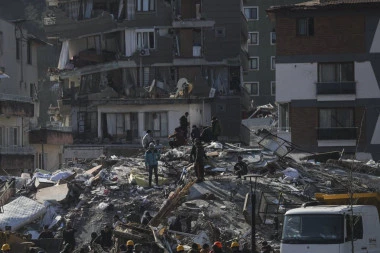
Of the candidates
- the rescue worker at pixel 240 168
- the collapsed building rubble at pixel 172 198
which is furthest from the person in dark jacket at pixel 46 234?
the rescue worker at pixel 240 168

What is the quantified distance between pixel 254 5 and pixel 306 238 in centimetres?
7615

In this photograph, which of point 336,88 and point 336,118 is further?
point 336,118

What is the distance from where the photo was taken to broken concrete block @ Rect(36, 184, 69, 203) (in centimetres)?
4136

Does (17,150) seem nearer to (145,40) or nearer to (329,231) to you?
(145,40)

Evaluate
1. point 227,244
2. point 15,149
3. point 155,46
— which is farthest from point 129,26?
point 227,244

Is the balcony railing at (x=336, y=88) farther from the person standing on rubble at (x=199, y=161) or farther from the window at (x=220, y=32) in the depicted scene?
the person standing on rubble at (x=199, y=161)

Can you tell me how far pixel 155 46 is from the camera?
75812mm

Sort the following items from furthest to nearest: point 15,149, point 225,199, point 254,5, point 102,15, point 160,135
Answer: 1. point 254,5
2. point 102,15
3. point 160,135
4. point 15,149
5. point 225,199

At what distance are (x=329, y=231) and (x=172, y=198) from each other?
11066 mm

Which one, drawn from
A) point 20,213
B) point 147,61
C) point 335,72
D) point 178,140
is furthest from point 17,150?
point 20,213

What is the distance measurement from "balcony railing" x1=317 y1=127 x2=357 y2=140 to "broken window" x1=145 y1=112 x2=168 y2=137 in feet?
Answer: 43.1

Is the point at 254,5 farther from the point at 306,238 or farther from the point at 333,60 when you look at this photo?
the point at 306,238

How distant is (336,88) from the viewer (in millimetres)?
61312

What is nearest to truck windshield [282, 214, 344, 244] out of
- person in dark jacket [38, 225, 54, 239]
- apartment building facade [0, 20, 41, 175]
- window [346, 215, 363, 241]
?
window [346, 215, 363, 241]
